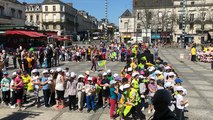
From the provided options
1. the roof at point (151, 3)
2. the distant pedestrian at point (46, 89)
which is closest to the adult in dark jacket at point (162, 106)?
the distant pedestrian at point (46, 89)

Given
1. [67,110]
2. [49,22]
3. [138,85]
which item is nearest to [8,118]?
[67,110]

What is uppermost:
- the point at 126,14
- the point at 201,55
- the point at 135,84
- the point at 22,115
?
the point at 126,14

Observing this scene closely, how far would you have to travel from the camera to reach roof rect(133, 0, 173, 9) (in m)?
73.8

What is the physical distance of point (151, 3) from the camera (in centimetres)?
7531

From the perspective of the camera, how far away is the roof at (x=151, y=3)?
7381 centimetres

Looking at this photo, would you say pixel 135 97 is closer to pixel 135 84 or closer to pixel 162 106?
pixel 135 84

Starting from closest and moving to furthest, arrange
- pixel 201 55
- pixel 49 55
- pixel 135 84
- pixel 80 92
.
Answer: pixel 135 84
pixel 80 92
pixel 49 55
pixel 201 55

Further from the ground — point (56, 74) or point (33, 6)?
point (33, 6)

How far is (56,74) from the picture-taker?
10406 mm

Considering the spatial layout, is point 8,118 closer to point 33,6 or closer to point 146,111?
point 146,111

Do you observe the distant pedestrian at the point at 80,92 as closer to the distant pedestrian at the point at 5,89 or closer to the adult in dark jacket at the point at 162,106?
the distant pedestrian at the point at 5,89

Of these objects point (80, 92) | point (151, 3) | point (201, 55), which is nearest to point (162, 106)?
point (80, 92)

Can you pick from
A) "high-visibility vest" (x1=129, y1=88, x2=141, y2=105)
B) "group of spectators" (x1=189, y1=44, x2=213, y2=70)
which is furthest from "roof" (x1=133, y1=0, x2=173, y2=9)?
"high-visibility vest" (x1=129, y1=88, x2=141, y2=105)

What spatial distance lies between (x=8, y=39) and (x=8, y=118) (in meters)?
30.2
